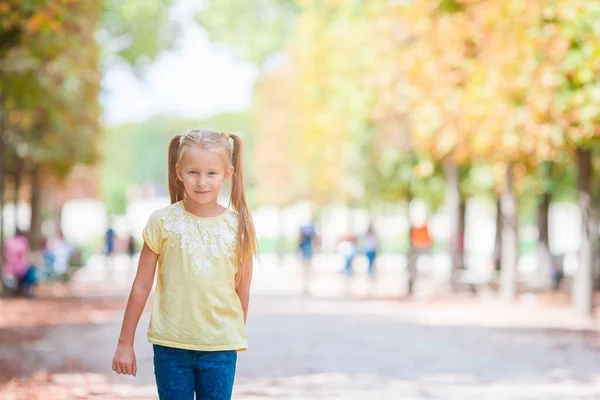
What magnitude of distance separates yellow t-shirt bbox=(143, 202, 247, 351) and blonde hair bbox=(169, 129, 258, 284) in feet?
0.14

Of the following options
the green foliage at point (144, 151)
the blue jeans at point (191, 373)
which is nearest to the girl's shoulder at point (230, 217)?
the blue jeans at point (191, 373)

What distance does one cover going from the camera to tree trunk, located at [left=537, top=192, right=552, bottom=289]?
31.1 m

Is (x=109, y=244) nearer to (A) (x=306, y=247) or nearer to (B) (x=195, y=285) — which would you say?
(A) (x=306, y=247)

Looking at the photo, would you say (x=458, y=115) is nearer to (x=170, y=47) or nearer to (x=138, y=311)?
(x=138, y=311)

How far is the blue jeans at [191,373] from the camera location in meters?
5.03

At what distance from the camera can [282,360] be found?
43.4ft

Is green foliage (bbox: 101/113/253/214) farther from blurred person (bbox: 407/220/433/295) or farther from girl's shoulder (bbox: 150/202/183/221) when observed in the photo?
girl's shoulder (bbox: 150/202/183/221)

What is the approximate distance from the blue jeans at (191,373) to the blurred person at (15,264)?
64.5 feet

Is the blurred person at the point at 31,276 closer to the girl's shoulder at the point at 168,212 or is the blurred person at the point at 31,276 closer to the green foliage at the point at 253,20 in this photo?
the girl's shoulder at the point at 168,212

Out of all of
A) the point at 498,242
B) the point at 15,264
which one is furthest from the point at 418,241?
the point at 498,242

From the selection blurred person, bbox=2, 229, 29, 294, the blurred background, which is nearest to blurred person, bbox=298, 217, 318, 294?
the blurred background

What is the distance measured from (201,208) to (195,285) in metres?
0.34

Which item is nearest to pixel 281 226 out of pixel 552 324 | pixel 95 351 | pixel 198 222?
pixel 552 324

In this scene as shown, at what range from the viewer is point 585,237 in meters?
19.3
